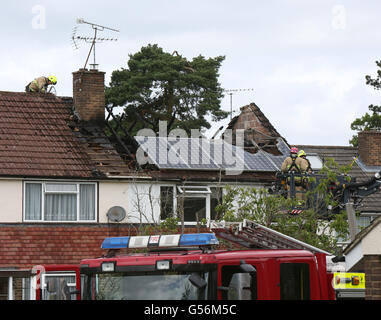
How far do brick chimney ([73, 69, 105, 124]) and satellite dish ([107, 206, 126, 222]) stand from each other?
14.7 ft

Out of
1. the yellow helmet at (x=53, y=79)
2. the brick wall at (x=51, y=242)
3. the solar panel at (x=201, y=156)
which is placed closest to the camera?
the brick wall at (x=51, y=242)

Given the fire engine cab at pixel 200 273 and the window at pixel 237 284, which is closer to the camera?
the window at pixel 237 284

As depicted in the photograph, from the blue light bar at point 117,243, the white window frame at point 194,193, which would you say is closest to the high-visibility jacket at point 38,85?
the white window frame at point 194,193

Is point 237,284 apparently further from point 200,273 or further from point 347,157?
point 347,157

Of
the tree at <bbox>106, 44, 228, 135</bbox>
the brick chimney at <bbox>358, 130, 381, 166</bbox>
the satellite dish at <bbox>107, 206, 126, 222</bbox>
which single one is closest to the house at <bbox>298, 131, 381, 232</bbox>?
the brick chimney at <bbox>358, 130, 381, 166</bbox>

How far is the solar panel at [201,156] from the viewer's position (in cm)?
3259

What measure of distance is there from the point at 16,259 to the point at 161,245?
50.3ft

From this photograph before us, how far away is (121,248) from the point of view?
15.6 metres

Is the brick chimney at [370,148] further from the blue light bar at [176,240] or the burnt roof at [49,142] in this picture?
the blue light bar at [176,240]

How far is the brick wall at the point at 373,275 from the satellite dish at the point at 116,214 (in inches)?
729

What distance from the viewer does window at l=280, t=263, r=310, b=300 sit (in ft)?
48.1

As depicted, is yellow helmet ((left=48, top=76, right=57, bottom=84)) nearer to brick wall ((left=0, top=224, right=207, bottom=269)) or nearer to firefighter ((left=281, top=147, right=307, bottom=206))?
brick wall ((left=0, top=224, right=207, bottom=269))

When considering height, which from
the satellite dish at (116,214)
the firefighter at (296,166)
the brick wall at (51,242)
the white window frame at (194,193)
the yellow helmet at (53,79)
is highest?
the yellow helmet at (53,79)
